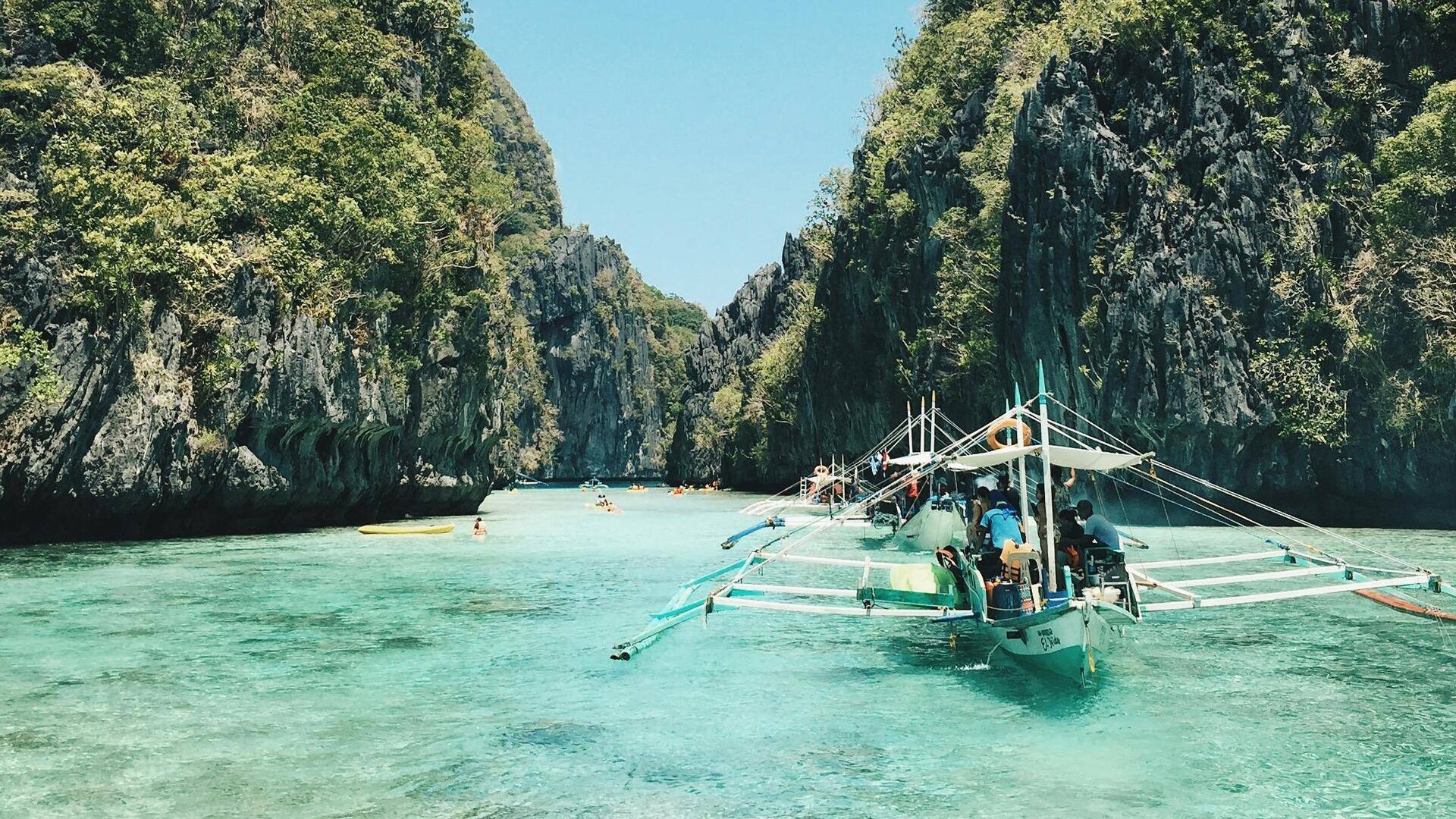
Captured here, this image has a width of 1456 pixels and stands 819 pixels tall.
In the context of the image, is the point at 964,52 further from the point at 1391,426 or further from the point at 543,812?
the point at 543,812

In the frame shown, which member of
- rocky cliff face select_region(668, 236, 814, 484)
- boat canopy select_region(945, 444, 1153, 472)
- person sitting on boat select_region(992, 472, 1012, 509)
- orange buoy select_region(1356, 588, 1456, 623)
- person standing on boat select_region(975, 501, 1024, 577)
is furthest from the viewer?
rocky cliff face select_region(668, 236, 814, 484)

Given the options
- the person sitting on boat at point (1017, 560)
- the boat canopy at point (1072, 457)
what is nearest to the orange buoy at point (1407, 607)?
the boat canopy at point (1072, 457)

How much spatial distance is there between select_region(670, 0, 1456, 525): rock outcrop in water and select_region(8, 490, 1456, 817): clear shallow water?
20596 mm

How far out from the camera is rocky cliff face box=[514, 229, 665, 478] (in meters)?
131

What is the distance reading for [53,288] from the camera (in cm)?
2569

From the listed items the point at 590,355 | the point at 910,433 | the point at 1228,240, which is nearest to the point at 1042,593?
the point at 910,433

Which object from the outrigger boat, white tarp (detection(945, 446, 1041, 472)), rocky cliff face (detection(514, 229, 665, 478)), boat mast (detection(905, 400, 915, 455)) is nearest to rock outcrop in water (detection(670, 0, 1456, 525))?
boat mast (detection(905, 400, 915, 455))

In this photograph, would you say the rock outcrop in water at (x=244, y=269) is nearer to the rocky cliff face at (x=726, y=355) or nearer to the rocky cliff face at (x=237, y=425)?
the rocky cliff face at (x=237, y=425)

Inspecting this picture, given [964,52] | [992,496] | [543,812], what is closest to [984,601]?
[992,496]

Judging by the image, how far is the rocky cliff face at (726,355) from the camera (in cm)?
10531

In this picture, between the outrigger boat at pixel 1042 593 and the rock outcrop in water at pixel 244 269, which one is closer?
the outrigger boat at pixel 1042 593

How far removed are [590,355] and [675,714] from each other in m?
124

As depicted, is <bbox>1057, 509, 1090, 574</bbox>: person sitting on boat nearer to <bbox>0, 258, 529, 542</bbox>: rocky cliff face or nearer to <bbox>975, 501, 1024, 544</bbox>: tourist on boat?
<bbox>975, 501, 1024, 544</bbox>: tourist on boat

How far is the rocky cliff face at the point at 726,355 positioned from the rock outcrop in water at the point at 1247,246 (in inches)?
2210
